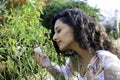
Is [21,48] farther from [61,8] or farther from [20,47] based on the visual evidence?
[61,8]

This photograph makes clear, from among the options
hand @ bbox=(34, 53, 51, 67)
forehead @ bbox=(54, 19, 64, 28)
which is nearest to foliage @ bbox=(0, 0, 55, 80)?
hand @ bbox=(34, 53, 51, 67)

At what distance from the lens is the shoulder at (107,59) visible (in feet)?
7.29

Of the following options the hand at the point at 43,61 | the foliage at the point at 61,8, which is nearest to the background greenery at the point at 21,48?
the hand at the point at 43,61

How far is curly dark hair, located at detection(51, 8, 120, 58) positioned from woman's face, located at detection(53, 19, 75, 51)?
0.08ft

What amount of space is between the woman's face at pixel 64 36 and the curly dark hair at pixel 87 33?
0.08 ft

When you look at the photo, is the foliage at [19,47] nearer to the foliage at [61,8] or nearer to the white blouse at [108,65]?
the white blouse at [108,65]

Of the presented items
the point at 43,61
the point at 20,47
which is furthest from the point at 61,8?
the point at 43,61

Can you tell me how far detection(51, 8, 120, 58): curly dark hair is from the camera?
237 centimetres

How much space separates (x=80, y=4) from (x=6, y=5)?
9910 mm

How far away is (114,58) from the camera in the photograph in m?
2.27

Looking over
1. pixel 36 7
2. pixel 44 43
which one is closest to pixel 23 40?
pixel 44 43

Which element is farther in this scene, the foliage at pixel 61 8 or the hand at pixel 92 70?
the foliage at pixel 61 8

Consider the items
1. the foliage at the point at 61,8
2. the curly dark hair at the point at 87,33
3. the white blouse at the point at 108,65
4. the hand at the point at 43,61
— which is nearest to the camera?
the white blouse at the point at 108,65

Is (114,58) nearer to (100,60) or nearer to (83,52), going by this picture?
(100,60)
